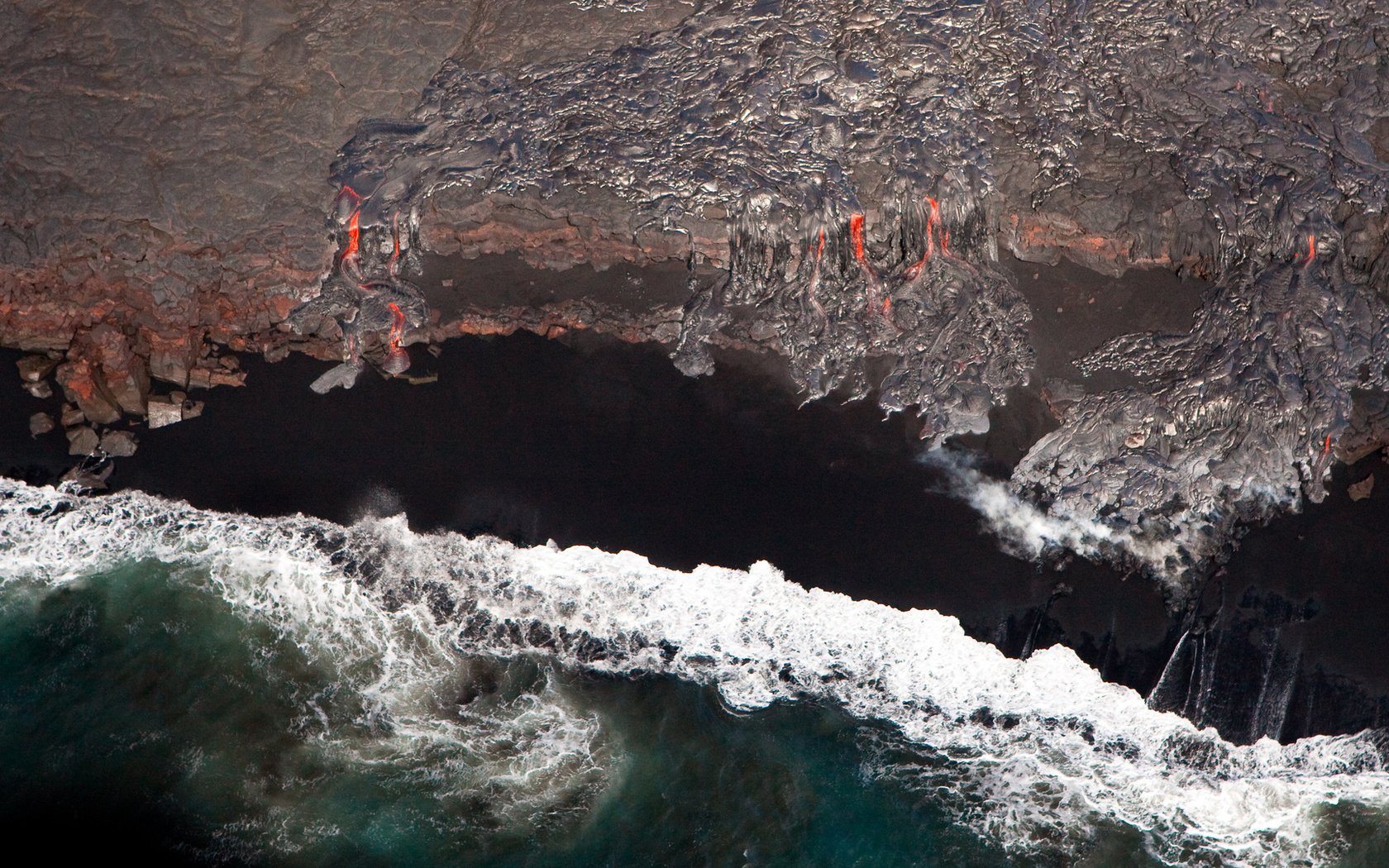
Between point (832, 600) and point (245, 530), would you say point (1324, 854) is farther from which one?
point (245, 530)

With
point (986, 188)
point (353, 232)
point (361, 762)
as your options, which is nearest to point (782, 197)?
point (986, 188)

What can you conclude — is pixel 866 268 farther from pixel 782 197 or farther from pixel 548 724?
pixel 548 724

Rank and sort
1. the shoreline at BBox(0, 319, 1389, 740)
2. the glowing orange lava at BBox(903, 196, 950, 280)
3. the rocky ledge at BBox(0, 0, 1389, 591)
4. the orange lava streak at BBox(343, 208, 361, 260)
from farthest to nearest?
the glowing orange lava at BBox(903, 196, 950, 280) → the orange lava streak at BBox(343, 208, 361, 260) → the rocky ledge at BBox(0, 0, 1389, 591) → the shoreline at BBox(0, 319, 1389, 740)

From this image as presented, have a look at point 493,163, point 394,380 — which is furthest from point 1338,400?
point 394,380

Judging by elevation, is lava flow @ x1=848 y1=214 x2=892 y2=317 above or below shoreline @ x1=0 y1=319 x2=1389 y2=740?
above

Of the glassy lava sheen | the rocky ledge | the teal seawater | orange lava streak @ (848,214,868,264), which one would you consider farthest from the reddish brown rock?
orange lava streak @ (848,214,868,264)

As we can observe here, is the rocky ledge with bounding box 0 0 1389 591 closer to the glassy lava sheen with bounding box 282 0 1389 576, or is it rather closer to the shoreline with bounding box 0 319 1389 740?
the glassy lava sheen with bounding box 282 0 1389 576

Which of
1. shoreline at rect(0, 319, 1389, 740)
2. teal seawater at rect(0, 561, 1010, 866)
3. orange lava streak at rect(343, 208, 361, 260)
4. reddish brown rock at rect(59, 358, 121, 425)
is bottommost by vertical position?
teal seawater at rect(0, 561, 1010, 866)

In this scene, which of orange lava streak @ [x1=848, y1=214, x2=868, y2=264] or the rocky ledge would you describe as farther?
orange lava streak @ [x1=848, y1=214, x2=868, y2=264]
